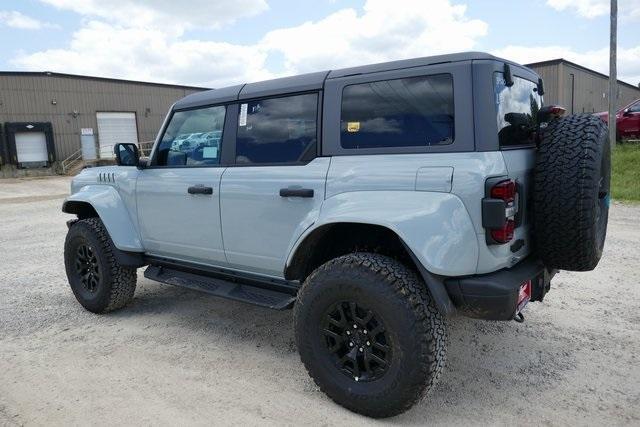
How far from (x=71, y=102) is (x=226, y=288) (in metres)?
32.0

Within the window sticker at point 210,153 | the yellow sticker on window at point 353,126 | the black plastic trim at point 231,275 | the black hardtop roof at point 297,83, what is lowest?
the black plastic trim at point 231,275

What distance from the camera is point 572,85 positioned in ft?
99.1

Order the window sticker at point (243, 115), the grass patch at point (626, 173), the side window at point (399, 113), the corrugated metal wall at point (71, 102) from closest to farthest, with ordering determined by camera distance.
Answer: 1. the side window at point (399, 113)
2. the window sticker at point (243, 115)
3. the grass patch at point (626, 173)
4. the corrugated metal wall at point (71, 102)

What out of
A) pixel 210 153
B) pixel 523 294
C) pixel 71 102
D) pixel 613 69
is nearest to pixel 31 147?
pixel 71 102

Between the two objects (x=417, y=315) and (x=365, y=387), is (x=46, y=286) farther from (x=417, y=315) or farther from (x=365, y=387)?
(x=417, y=315)

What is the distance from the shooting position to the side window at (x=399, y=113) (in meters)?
2.69

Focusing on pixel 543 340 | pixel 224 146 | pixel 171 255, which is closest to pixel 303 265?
pixel 224 146

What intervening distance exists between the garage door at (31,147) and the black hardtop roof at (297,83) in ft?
97.8

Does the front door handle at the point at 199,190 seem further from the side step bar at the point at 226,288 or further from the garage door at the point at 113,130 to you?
the garage door at the point at 113,130

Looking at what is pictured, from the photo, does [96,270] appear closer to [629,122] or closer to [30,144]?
[629,122]

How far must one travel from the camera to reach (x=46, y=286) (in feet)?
18.4

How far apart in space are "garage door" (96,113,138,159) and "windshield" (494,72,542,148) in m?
32.3

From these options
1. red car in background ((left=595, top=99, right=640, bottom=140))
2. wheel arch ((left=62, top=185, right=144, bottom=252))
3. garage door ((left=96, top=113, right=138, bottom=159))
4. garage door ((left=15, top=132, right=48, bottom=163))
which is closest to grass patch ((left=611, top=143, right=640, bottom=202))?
red car in background ((left=595, top=99, right=640, bottom=140))

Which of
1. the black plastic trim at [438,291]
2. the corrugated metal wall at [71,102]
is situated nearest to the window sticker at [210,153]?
the black plastic trim at [438,291]
